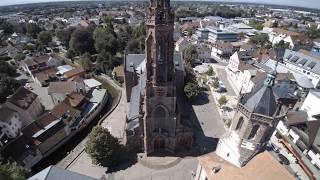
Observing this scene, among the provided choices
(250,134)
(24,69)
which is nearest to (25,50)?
(24,69)

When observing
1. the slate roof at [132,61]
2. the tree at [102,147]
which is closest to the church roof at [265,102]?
the tree at [102,147]

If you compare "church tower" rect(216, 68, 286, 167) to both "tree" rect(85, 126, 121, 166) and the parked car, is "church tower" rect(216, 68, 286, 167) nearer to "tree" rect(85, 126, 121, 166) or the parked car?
"tree" rect(85, 126, 121, 166)

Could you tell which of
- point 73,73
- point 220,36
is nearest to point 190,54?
point 220,36

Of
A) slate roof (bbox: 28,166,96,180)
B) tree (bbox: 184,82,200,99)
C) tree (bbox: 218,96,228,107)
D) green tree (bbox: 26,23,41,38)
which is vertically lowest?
green tree (bbox: 26,23,41,38)

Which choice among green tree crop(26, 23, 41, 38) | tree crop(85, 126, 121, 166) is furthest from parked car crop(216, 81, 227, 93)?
green tree crop(26, 23, 41, 38)

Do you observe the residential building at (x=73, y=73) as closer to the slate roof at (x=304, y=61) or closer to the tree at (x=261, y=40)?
the slate roof at (x=304, y=61)

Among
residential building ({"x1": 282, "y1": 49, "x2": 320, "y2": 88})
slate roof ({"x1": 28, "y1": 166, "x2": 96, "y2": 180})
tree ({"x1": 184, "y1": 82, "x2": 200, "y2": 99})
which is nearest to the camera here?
slate roof ({"x1": 28, "y1": 166, "x2": 96, "y2": 180})

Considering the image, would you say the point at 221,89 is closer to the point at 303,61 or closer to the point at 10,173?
the point at 303,61
